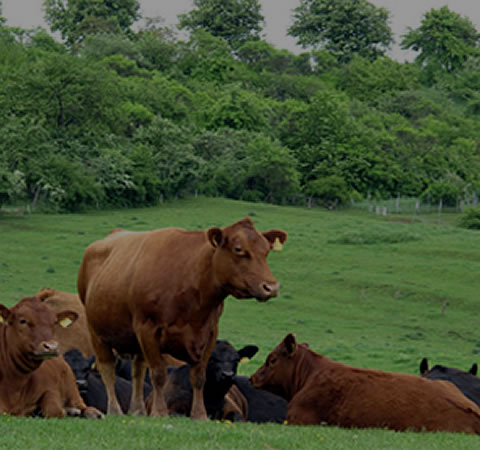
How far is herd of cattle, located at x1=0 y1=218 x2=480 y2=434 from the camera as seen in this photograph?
32.6 ft

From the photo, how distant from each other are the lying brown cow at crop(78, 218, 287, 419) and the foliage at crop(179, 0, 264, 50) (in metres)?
122

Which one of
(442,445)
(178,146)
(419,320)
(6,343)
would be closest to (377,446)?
(442,445)

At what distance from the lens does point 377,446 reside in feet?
28.6

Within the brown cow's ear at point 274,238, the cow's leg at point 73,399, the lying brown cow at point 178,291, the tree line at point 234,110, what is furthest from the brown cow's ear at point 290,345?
the tree line at point 234,110

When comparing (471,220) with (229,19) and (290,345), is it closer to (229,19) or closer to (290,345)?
(290,345)

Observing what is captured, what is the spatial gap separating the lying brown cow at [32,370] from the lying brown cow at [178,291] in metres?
0.75

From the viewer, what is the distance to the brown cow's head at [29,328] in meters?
10.1

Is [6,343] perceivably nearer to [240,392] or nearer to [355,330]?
[240,392]

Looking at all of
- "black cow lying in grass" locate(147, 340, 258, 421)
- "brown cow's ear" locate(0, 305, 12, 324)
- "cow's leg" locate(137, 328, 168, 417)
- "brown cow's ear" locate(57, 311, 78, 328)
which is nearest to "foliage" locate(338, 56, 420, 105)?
"black cow lying in grass" locate(147, 340, 258, 421)

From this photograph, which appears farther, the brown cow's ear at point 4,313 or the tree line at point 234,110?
the tree line at point 234,110

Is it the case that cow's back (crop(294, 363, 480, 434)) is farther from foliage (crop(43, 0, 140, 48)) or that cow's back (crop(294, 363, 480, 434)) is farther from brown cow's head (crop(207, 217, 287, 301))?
foliage (crop(43, 0, 140, 48))

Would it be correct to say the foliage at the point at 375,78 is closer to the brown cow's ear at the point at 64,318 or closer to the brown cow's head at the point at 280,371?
the brown cow's head at the point at 280,371

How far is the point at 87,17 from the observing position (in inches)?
4818

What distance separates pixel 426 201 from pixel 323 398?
65.5 m
